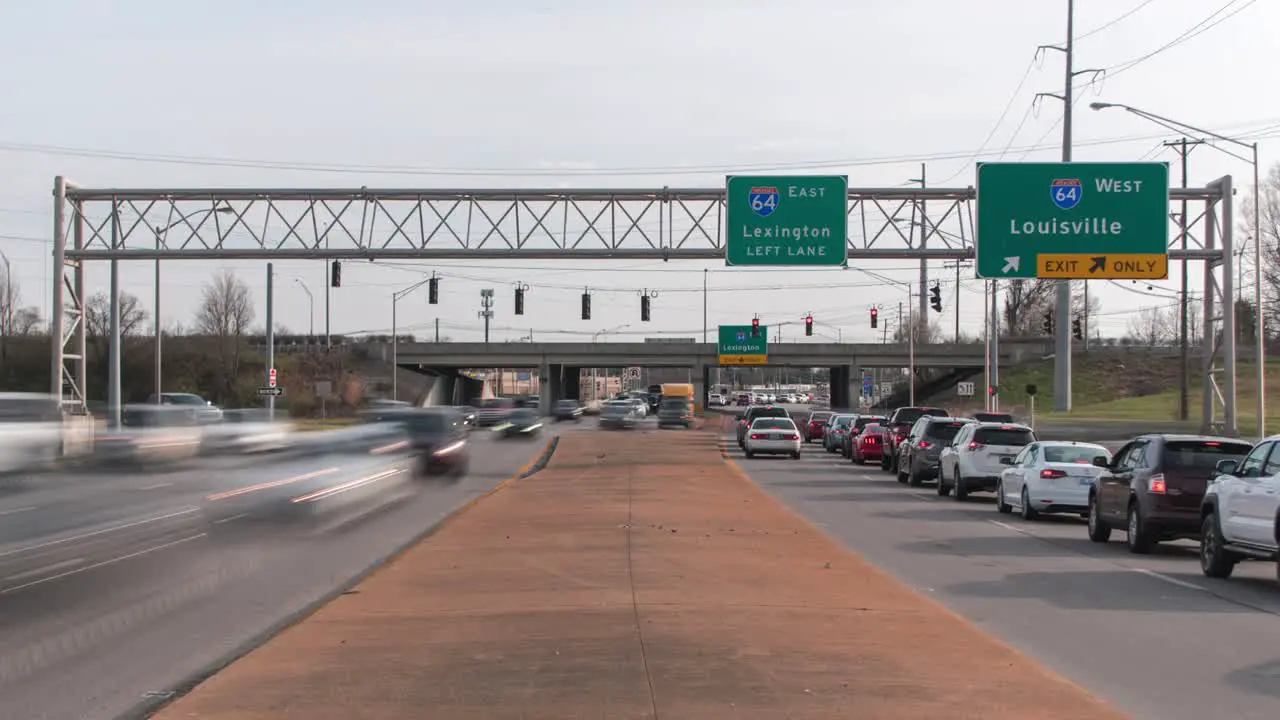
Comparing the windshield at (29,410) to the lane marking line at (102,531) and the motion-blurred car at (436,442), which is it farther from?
the motion-blurred car at (436,442)

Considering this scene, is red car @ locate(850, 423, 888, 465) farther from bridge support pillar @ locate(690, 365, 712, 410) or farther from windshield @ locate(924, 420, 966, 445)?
bridge support pillar @ locate(690, 365, 712, 410)

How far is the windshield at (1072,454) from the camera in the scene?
23531 mm

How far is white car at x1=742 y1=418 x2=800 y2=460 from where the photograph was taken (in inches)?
1812

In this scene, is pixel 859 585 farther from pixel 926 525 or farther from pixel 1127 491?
pixel 926 525

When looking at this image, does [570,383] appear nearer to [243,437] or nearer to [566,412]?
[566,412]

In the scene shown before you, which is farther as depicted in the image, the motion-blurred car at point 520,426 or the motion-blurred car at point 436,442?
the motion-blurred car at point 520,426

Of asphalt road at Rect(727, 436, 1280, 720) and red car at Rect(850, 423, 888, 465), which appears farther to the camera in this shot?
red car at Rect(850, 423, 888, 465)

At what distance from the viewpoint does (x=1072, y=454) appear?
23750 millimetres

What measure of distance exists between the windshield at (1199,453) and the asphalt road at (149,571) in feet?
35.2

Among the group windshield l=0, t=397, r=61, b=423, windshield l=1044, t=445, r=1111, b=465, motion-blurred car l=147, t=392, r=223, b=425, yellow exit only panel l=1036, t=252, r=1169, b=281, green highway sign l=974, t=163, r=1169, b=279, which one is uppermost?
green highway sign l=974, t=163, r=1169, b=279

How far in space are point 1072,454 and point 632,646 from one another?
53.1 ft

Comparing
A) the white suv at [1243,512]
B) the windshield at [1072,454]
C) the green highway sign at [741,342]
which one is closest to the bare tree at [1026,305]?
the green highway sign at [741,342]

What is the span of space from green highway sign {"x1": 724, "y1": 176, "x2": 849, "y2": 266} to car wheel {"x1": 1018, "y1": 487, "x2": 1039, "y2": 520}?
15.4m

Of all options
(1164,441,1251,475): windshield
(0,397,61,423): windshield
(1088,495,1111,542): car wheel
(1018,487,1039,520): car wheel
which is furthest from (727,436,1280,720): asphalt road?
(0,397,61,423): windshield
